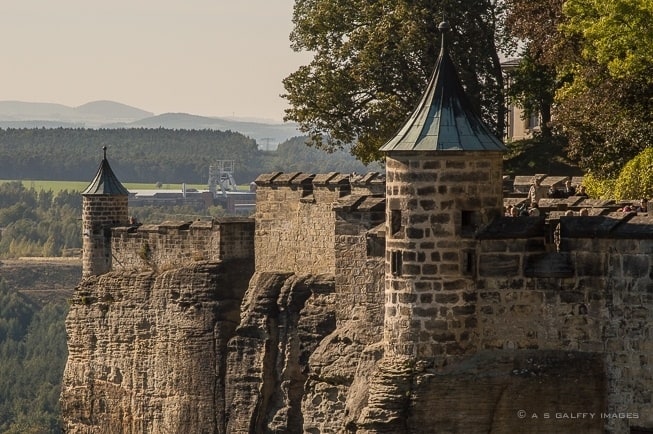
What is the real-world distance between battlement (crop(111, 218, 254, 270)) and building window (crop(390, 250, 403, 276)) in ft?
60.7

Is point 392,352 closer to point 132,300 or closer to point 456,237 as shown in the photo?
point 456,237

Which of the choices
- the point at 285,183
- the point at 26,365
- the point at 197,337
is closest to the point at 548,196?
the point at 285,183

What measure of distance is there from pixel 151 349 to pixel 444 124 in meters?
21.8

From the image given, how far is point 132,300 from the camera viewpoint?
163 feet

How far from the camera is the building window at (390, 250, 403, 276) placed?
1093 inches

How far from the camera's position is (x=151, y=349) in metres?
48.7

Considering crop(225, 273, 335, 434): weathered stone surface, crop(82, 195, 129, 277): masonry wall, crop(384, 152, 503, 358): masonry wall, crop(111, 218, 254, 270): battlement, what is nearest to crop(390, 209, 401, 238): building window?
crop(384, 152, 503, 358): masonry wall

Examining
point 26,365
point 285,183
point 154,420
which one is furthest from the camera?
point 26,365

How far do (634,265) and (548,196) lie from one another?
1277 cm

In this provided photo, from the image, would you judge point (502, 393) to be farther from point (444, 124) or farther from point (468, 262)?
point (444, 124)

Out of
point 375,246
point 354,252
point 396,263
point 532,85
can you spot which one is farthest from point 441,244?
point 532,85

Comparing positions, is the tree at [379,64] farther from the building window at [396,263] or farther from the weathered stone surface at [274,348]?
the building window at [396,263]

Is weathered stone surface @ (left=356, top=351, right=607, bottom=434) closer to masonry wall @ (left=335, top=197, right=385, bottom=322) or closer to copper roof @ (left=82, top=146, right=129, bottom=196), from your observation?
masonry wall @ (left=335, top=197, right=385, bottom=322)

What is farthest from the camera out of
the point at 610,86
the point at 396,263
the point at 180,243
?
the point at 180,243
